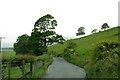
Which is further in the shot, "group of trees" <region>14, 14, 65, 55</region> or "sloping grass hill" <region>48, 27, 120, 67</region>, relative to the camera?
"group of trees" <region>14, 14, 65, 55</region>

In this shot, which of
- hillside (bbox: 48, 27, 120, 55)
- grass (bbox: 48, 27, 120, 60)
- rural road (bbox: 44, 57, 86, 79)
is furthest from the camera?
hillside (bbox: 48, 27, 120, 55)

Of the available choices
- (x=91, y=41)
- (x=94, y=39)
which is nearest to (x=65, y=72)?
(x=91, y=41)

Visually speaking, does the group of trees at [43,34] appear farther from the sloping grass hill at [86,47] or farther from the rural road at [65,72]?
the rural road at [65,72]

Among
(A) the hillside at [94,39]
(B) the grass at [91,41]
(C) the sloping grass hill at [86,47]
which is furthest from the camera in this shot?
(A) the hillside at [94,39]

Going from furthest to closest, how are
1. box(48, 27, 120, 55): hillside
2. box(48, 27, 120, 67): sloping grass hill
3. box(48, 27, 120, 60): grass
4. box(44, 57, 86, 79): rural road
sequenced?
box(48, 27, 120, 55): hillside → box(48, 27, 120, 60): grass → box(48, 27, 120, 67): sloping grass hill → box(44, 57, 86, 79): rural road

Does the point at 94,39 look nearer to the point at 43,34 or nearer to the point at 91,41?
the point at 91,41

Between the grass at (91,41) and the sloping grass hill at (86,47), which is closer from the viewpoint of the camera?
the sloping grass hill at (86,47)

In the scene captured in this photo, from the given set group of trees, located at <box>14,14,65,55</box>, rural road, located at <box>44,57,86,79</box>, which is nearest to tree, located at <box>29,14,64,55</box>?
group of trees, located at <box>14,14,65,55</box>

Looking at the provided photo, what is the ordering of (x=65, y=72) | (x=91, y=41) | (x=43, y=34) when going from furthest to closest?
(x=91, y=41) < (x=43, y=34) < (x=65, y=72)

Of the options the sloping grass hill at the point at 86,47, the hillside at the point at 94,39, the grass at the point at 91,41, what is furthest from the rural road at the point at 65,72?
the hillside at the point at 94,39

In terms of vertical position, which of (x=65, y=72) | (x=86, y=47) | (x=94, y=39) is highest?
(x=94, y=39)

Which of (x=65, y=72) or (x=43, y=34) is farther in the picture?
(x=43, y=34)

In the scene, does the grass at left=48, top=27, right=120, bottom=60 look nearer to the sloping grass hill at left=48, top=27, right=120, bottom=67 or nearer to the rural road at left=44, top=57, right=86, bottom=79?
the sloping grass hill at left=48, top=27, right=120, bottom=67

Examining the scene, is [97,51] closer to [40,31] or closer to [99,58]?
[99,58]
